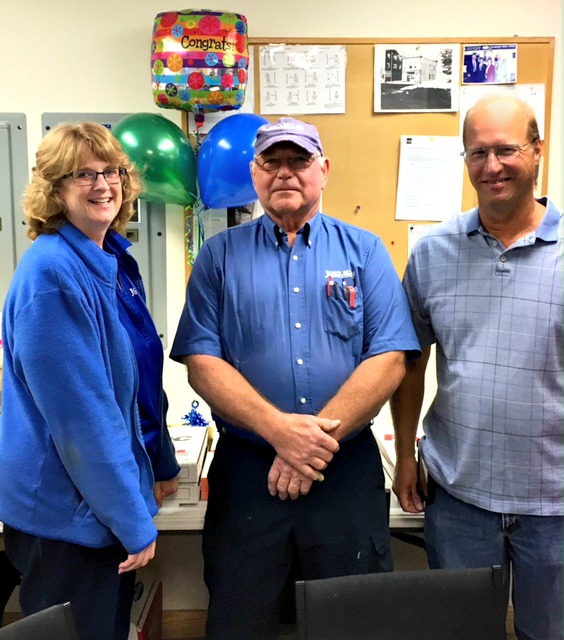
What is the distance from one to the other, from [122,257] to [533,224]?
0.98 m

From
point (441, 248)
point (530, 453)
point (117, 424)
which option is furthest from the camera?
point (441, 248)

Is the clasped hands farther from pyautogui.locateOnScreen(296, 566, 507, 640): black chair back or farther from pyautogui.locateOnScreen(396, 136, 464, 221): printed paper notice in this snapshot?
pyautogui.locateOnScreen(396, 136, 464, 221): printed paper notice

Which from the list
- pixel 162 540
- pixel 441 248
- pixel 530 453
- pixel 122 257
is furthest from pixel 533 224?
pixel 162 540

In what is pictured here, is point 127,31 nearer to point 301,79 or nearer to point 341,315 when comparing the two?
point 301,79

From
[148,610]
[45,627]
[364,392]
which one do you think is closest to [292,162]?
[364,392]

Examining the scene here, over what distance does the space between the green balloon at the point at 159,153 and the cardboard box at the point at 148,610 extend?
132cm

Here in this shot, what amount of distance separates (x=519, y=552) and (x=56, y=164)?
4.45ft

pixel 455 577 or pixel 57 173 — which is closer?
pixel 455 577

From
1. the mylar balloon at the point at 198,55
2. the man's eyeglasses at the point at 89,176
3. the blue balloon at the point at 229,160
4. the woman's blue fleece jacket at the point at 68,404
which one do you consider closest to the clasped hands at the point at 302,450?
the woman's blue fleece jacket at the point at 68,404

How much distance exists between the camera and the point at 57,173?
1.23 metres

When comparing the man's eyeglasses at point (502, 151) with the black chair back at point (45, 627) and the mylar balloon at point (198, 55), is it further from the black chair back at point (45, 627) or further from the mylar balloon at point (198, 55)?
the black chair back at point (45, 627)

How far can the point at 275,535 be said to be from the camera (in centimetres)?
146

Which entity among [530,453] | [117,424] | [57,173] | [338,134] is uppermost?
[338,134]

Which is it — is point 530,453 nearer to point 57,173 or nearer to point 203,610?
point 57,173
